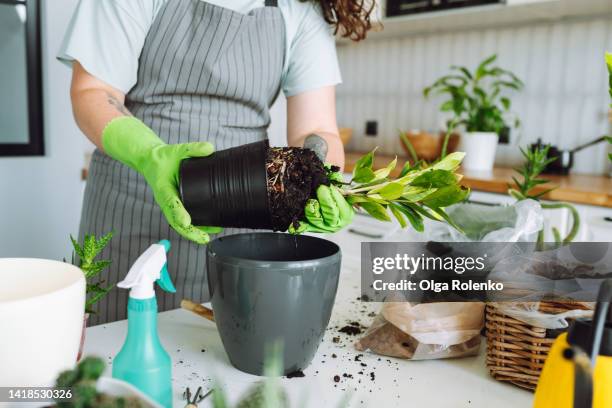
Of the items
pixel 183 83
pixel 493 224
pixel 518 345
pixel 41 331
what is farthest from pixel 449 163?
pixel 183 83

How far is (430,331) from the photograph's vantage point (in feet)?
2.34

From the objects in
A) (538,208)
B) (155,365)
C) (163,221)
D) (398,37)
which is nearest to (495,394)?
(538,208)

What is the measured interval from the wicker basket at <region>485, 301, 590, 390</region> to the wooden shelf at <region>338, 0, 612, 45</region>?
1616 millimetres

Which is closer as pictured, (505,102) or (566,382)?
(566,382)

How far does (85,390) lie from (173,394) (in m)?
0.24

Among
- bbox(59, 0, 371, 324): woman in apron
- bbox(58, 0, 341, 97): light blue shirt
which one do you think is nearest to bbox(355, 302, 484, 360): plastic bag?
bbox(59, 0, 371, 324): woman in apron

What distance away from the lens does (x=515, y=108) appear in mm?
2576

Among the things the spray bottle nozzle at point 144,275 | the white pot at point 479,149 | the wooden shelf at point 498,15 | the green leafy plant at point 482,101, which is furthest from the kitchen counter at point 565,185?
the spray bottle nozzle at point 144,275

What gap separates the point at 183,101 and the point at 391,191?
615mm

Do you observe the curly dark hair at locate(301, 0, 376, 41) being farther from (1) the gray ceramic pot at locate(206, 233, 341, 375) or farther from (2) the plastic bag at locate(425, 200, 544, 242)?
(1) the gray ceramic pot at locate(206, 233, 341, 375)

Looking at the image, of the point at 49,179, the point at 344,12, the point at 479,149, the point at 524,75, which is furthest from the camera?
the point at 524,75

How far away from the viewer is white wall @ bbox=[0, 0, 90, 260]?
221 cm

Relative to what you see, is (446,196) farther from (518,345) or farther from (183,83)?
(183,83)

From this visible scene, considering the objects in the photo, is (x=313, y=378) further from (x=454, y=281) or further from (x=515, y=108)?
(x=515, y=108)
